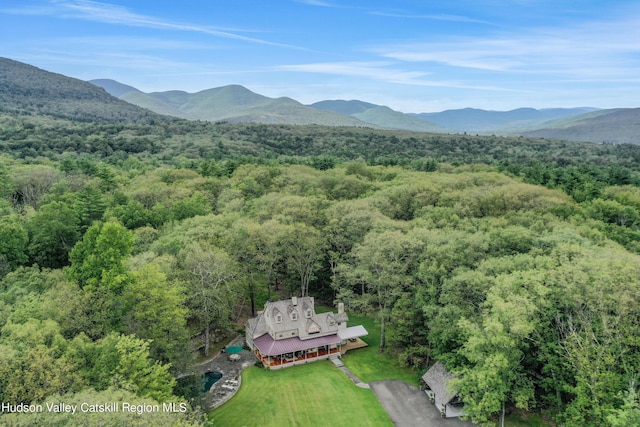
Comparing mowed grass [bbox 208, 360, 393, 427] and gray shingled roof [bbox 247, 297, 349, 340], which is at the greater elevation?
gray shingled roof [bbox 247, 297, 349, 340]

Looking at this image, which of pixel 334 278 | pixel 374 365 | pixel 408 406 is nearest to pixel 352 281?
pixel 334 278

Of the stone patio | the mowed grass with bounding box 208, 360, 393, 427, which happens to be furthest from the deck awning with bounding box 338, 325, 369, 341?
the stone patio

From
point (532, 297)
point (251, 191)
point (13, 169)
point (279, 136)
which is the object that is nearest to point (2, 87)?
point (279, 136)

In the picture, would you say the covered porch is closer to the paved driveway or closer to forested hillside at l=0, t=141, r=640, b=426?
forested hillside at l=0, t=141, r=640, b=426

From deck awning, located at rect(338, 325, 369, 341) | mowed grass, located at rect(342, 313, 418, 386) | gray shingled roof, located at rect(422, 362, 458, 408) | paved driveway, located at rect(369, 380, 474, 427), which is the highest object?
gray shingled roof, located at rect(422, 362, 458, 408)

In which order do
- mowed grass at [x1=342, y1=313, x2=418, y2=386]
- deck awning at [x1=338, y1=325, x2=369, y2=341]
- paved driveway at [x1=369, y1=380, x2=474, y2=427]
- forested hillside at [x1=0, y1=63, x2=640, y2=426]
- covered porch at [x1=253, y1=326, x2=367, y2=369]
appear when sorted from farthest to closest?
deck awning at [x1=338, y1=325, x2=369, y2=341]
covered porch at [x1=253, y1=326, x2=367, y2=369]
mowed grass at [x1=342, y1=313, x2=418, y2=386]
paved driveway at [x1=369, y1=380, x2=474, y2=427]
forested hillside at [x1=0, y1=63, x2=640, y2=426]

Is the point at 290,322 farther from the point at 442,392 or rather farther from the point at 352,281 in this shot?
the point at 442,392

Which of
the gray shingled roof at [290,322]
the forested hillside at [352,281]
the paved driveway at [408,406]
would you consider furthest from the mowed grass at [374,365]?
the gray shingled roof at [290,322]

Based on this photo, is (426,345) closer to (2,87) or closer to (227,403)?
(227,403)
